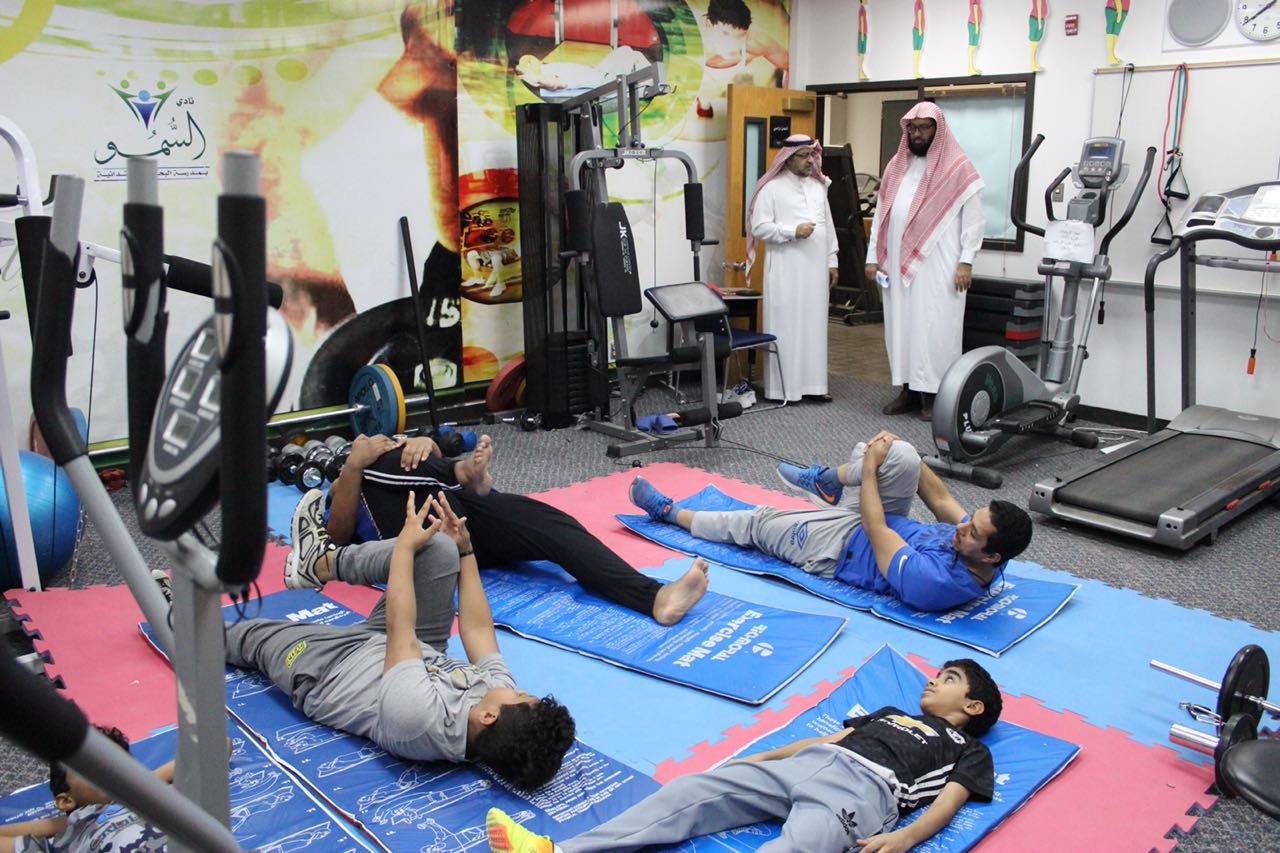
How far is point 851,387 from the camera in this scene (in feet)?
24.8

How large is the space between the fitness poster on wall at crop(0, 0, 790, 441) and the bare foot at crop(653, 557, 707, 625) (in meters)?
2.68

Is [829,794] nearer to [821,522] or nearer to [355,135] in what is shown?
[821,522]

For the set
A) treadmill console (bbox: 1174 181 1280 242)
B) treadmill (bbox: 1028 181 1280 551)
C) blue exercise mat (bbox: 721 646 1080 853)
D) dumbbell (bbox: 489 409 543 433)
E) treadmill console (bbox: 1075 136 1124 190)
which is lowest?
blue exercise mat (bbox: 721 646 1080 853)

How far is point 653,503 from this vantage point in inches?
181

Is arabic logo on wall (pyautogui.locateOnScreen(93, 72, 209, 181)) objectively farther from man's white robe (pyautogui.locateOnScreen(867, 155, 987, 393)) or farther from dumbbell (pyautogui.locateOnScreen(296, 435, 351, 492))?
man's white robe (pyautogui.locateOnScreen(867, 155, 987, 393))

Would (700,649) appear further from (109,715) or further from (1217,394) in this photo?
(1217,394)

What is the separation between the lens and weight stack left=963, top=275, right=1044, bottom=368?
6.58 metres

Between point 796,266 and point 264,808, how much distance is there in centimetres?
528

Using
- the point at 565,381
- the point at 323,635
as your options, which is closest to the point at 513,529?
the point at 323,635

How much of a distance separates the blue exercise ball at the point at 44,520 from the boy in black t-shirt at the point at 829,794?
99.2 inches

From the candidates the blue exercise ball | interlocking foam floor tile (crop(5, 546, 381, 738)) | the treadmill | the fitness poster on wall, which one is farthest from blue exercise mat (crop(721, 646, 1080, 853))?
the fitness poster on wall

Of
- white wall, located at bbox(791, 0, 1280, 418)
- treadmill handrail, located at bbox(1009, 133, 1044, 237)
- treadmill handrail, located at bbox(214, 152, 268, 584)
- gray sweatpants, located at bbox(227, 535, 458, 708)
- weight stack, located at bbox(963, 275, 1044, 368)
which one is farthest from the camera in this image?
weight stack, located at bbox(963, 275, 1044, 368)

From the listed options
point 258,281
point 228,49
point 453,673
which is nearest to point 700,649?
point 453,673

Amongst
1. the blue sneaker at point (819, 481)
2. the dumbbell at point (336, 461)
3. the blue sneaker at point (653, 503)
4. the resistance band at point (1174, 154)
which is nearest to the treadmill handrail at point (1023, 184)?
the resistance band at point (1174, 154)
